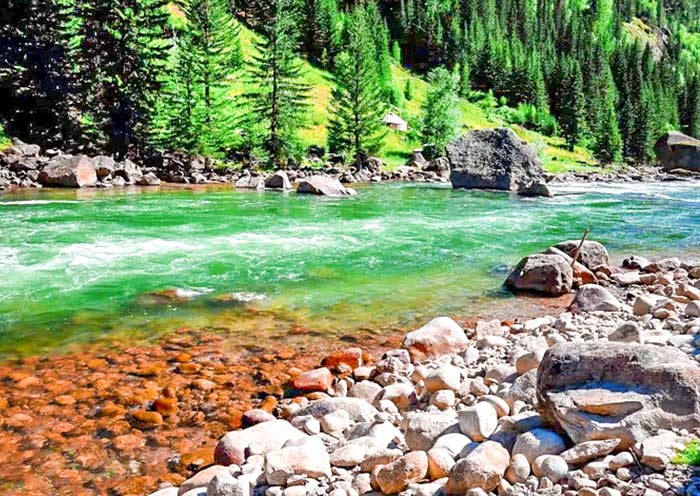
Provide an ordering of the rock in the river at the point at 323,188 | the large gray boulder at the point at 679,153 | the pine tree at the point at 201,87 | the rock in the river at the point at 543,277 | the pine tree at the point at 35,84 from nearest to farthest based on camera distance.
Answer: the rock in the river at the point at 543,277, the rock in the river at the point at 323,188, the pine tree at the point at 35,84, the pine tree at the point at 201,87, the large gray boulder at the point at 679,153

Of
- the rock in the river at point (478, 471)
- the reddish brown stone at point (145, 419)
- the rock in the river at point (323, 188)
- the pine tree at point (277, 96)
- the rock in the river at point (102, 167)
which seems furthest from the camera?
the pine tree at point (277, 96)

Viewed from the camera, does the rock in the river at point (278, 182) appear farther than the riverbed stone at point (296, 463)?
Yes

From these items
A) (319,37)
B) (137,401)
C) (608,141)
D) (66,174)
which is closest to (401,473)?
(137,401)

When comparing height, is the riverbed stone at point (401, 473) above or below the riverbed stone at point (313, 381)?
above

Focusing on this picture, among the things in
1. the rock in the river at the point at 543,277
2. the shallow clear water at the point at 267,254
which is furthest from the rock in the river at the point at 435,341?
the rock in the river at the point at 543,277

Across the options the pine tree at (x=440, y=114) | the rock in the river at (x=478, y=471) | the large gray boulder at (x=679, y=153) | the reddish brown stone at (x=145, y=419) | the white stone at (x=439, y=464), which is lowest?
the reddish brown stone at (x=145, y=419)

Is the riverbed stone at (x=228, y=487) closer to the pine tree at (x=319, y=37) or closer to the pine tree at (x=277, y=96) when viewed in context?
the pine tree at (x=277, y=96)

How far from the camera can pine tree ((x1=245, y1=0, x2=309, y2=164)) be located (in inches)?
2019

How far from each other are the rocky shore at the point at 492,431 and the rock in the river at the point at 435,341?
93 cm

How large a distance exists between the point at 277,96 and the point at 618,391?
165ft

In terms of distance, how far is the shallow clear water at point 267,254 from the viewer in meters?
11.5

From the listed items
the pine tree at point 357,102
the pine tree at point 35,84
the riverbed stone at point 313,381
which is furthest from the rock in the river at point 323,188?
the riverbed stone at point 313,381

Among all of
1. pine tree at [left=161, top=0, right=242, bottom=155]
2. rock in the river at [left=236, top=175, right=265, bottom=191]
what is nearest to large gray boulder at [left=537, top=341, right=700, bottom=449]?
rock in the river at [left=236, top=175, right=265, bottom=191]

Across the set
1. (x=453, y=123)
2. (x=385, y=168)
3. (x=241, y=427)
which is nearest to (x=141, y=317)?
(x=241, y=427)
